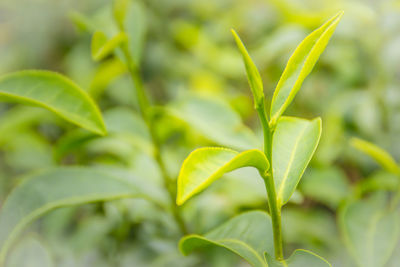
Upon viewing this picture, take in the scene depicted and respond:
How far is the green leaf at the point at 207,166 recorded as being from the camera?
411mm

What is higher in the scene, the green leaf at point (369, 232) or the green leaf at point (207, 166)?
the green leaf at point (207, 166)

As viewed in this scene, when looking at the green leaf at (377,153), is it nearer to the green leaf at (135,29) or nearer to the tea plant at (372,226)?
the tea plant at (372,226)

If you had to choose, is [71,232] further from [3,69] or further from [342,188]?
[3,69]

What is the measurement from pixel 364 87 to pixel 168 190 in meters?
0.70

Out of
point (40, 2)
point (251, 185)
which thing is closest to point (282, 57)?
point (251, 185)

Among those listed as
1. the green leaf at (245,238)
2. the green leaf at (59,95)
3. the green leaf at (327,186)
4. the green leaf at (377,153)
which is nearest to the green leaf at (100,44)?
the green leaf at (59,95)

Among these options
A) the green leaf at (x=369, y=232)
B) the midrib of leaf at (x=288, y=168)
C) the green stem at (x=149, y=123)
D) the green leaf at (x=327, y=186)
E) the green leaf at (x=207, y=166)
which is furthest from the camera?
the green leaf at (x=327, y=186)

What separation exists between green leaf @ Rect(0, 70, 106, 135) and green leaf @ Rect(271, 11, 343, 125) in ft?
0.88

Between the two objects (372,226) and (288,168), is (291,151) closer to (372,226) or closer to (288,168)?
(288,168)

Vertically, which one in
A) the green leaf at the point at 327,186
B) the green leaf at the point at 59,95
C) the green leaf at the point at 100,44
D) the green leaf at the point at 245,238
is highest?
the green leaf at the point at 100,44

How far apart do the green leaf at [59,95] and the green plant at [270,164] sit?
0.22 metres

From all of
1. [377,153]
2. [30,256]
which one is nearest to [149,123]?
[30,256]

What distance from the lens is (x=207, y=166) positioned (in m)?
0.44

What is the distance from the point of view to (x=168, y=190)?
2.66 feet
